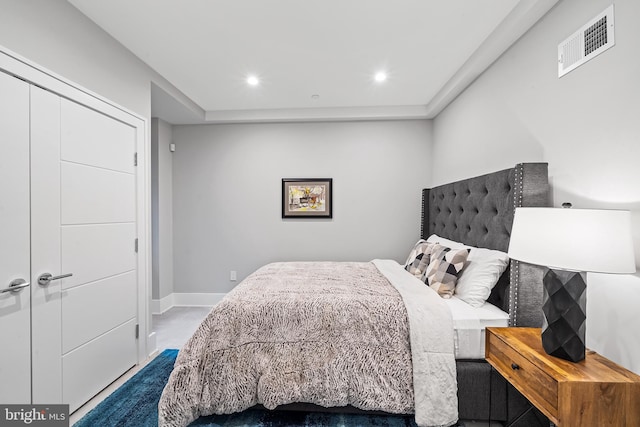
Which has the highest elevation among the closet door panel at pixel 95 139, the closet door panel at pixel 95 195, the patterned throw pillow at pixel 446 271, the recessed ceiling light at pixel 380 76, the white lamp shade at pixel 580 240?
the recessed ceiling light at pixel 380 76

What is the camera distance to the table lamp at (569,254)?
96 cm

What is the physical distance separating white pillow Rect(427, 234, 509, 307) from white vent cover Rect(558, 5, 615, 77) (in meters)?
1.17

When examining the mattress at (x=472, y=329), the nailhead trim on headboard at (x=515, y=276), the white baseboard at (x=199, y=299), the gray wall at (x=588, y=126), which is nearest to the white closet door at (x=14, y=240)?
the white baseboard at (x=199, y=299)

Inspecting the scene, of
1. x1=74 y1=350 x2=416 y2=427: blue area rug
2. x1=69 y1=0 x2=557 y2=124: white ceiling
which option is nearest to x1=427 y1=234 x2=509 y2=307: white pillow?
x1=74 y1=350 x2=416 y2=427: blue area rug

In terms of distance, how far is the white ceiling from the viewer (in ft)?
5.60

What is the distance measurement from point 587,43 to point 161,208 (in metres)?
4.15

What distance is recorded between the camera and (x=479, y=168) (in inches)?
95.0

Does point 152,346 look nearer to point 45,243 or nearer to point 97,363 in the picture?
point 97,363

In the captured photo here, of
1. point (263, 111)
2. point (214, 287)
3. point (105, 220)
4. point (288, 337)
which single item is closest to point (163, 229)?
point (214, 287)

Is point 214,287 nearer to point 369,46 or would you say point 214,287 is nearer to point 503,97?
point 369,46

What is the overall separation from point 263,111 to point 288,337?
281 centimetres

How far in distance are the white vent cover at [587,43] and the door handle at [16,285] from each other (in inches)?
125

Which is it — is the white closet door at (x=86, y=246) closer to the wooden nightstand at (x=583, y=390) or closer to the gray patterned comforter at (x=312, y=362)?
the gray patterned comforter at (x=312, y=362)

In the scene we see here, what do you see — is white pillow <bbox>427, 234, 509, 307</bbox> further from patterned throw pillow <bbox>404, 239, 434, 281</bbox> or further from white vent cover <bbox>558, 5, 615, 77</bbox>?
white vent cover <bbox>558, 5, 615, 77</bbox>
